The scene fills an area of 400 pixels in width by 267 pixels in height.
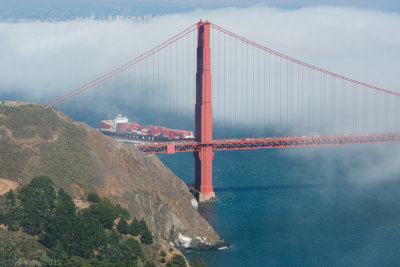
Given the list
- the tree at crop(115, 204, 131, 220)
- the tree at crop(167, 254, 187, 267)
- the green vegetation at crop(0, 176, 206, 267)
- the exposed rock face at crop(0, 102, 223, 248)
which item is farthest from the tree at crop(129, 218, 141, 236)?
the exposed rock face at crop(0, 102, 223, 248)

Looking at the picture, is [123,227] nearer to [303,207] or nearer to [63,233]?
[63,233]

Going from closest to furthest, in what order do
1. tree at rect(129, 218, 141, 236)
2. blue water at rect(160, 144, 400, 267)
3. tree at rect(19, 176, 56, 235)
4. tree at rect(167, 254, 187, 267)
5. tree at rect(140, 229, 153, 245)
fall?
tree at rect(19, 176, 56, 235)
tree at rect(167, 254, 187, 267)
tree at rect(140, 229, 153, 245)
tree at rect(129, 218, 141, 236)
blue water at rect(160, 144, 400, 267)

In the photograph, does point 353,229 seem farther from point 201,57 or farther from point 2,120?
point 2,120

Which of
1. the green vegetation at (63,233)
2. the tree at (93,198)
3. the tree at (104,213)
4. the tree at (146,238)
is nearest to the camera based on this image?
the green vegetation at (63,233)

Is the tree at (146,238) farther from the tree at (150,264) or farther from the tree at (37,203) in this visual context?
the tree at (37,203)

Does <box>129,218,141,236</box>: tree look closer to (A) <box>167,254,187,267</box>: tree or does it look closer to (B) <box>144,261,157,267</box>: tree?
(A) <box>167,254,187,267</box>: tree

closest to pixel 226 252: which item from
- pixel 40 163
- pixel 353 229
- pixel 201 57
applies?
pixel 353 229

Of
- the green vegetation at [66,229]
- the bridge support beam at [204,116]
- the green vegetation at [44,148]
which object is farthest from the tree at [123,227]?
the bridge support beam at [204,116]
